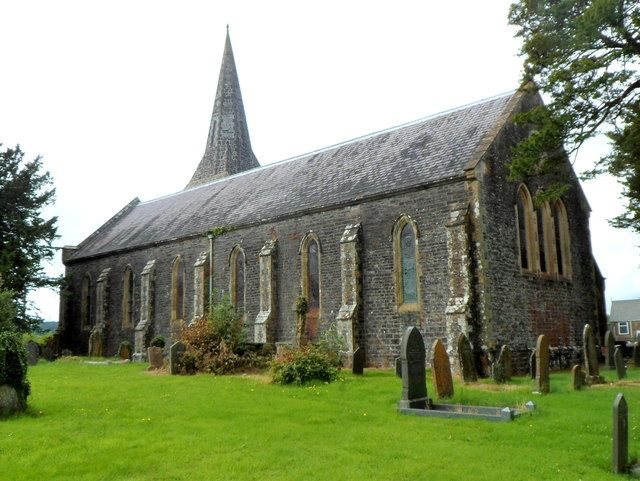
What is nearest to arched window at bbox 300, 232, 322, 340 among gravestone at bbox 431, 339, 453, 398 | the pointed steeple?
gravestone at bbox 431, 339, 453, 398

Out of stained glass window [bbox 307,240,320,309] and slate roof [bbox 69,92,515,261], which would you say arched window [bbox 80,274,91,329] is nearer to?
slate roof [bbox 69,92,515,261]

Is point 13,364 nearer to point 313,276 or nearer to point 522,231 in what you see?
point 313,276

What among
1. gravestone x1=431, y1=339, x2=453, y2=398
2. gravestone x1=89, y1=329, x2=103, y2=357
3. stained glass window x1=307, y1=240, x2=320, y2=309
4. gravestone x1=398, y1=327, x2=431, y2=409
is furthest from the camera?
gravestone x1=89, y1=329, x2=103, y2=357

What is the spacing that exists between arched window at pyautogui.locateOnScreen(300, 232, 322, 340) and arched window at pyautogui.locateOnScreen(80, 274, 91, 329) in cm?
1725

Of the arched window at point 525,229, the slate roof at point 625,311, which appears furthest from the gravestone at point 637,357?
the slate roof at point 625,311

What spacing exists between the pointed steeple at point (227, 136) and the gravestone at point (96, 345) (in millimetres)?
14214

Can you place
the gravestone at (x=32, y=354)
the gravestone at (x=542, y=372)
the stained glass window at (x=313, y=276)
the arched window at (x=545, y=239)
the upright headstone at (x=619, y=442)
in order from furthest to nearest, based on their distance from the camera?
the gravestone at (x=32, y=354), the stained glass window at (x=313, y=276), the arched window at (x=545, y=239), the gravestone at (x=542, y=372), the upright headstone at (x=619, y=442)

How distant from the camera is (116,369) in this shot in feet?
70.7

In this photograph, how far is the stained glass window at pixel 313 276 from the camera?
868 inches

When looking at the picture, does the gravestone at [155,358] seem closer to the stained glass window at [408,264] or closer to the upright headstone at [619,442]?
the stained glass window at [408,264]

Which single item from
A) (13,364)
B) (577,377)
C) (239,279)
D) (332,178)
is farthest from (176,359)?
(577,377)

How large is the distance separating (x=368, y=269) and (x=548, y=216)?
272 inches

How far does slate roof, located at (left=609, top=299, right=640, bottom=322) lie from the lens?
64375 mm

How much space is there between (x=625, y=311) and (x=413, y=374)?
205 ft
